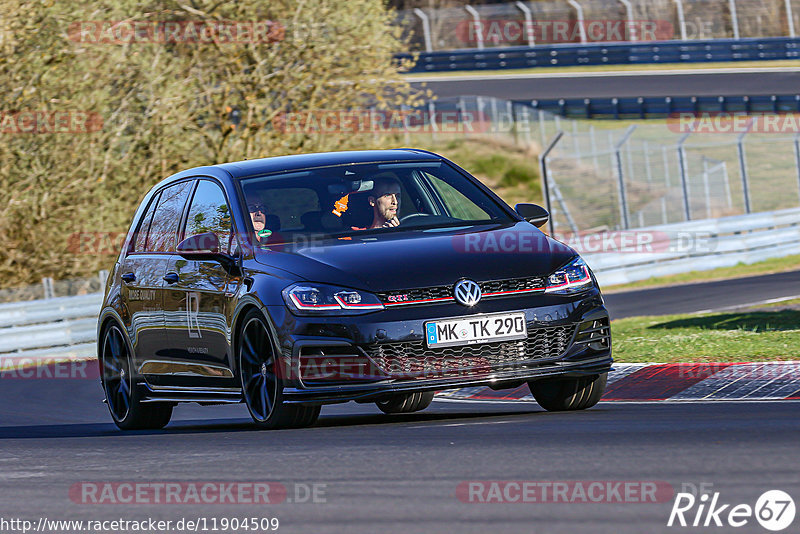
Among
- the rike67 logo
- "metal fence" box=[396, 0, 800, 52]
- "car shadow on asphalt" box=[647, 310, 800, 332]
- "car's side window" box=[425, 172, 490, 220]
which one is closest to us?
the rike67 logo

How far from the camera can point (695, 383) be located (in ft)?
33.2

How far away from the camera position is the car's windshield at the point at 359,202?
9031 mm

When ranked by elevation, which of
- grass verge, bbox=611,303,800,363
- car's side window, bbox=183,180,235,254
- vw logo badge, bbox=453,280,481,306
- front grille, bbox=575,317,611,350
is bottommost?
grass verge, bbox=611,303,800,363

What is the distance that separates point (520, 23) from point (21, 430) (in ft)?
154

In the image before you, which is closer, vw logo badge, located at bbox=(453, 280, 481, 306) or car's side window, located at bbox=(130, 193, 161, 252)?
vw logo badge, located at bbox=(453, 280, 481, 306)

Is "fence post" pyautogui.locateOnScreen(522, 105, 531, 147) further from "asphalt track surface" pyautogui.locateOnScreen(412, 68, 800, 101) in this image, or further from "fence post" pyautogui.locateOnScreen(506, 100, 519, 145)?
"asphalt track surface" pyautogui.locateOnScreen(412, 68, 800, 101)

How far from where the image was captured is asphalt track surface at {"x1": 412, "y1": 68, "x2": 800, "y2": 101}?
46.3 m

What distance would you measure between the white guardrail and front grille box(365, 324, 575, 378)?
532 inches

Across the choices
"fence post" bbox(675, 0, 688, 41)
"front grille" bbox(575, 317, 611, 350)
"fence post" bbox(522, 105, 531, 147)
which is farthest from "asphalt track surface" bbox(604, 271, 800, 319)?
"fence post" bbox(675, 0, 688, 41)

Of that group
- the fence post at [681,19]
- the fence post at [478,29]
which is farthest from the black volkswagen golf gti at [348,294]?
the fence post at [478,29]

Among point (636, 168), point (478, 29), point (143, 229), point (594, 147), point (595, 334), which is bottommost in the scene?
point (636, 168)

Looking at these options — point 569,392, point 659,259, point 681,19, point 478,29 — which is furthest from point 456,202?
point 478,29

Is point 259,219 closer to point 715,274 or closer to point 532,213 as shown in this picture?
point 532,213

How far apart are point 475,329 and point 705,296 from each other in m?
13.7
